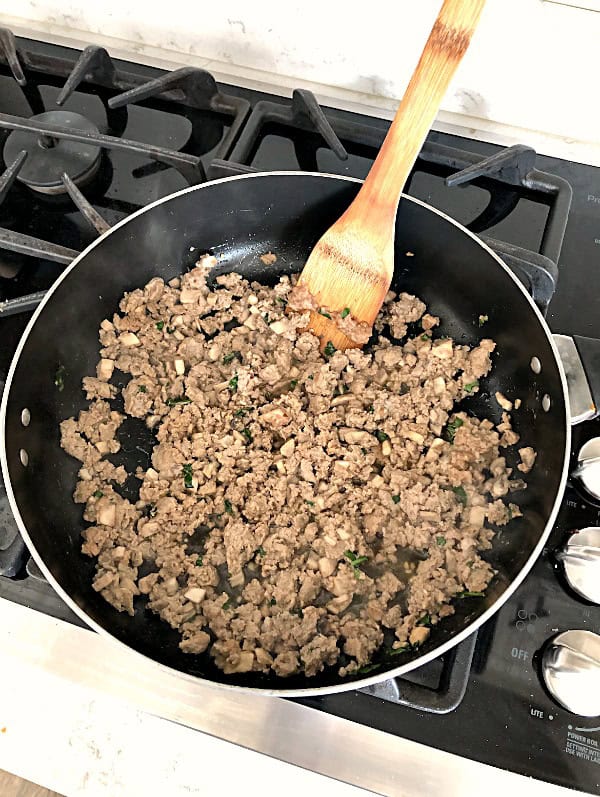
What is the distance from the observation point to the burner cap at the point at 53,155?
1103 millimetres

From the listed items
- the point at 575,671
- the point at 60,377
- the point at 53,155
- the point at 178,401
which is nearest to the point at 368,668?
the point at 575,671

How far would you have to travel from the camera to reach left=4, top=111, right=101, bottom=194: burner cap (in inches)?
43.4

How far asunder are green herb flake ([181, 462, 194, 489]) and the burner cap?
52cm

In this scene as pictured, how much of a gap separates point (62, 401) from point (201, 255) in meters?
0.35

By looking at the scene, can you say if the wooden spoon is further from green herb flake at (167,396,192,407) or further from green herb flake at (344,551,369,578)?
green herb flake at (344,551,369,578)

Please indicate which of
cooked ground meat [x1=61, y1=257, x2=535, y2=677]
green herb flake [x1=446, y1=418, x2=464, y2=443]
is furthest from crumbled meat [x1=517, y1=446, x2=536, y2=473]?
green herb flake [x1=446, y1=418, x2=464, y2=443]

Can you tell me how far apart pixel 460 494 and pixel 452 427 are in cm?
11

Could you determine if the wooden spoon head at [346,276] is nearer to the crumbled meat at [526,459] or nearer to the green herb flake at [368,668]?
the crumbled meat at [526,459]

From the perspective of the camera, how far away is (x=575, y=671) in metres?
0.77

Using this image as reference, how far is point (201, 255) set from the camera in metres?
1.16

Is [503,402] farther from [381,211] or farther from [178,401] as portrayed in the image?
[178,401]

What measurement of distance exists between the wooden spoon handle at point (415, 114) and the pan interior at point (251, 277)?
8cm

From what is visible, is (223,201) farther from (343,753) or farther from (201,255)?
(343,753)

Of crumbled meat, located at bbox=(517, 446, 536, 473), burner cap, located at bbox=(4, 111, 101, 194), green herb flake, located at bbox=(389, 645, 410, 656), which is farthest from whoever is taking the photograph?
burner cap, located at bbox=(4, 111, 101, 194)
